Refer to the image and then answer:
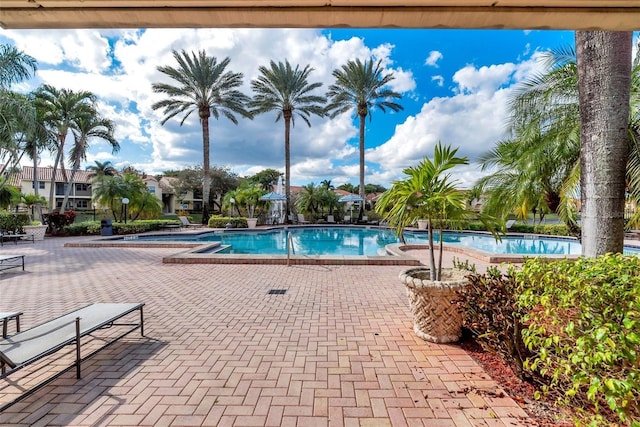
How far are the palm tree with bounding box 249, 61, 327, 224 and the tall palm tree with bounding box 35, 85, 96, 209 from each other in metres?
10.4

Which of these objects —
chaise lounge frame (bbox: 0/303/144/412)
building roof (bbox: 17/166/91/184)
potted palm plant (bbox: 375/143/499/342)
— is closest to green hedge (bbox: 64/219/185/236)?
chaise lounge frame (bbox: 0/303/144/412)

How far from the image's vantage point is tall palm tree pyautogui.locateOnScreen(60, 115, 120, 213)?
2056 centimetres

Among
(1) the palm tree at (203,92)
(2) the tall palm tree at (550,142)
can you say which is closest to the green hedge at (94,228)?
(1) the palm tree at (203,92)

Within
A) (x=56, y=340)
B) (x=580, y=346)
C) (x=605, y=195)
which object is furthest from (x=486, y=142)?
(x=56, y=340)

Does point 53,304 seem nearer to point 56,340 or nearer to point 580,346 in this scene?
point 56,340

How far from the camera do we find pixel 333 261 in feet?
26.9

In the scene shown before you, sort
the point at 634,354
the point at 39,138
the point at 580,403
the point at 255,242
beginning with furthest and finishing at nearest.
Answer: the point at 39,138, the point at 255,242, the point at 580,403, the point at 634,354

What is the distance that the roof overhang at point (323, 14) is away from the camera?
5.23 ft

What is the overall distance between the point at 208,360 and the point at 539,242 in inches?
723

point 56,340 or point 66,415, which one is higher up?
point 56,340

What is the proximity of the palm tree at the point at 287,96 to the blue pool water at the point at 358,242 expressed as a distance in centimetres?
691

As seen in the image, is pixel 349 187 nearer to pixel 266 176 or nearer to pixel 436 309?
pixel 266 176

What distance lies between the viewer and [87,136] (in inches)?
830

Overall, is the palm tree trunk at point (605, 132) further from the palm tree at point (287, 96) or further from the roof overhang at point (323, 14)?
the palm tree at point (287, 96)
